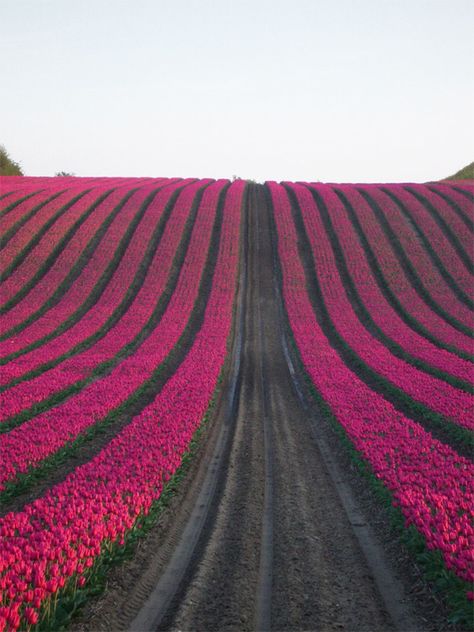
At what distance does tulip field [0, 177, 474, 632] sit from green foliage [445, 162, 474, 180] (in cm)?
1297

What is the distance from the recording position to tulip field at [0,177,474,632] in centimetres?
970

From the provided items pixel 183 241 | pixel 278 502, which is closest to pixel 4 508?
pixel 278 502

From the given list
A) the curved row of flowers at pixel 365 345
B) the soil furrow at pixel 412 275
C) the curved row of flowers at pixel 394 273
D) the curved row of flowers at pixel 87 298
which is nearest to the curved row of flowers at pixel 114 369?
the curved row of flowers at pixel 87 298

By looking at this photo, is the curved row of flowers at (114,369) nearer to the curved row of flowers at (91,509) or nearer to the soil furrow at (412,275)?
A: the curved row of flowers at (91,509)

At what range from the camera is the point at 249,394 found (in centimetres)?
2211

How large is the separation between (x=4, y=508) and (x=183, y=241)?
3733cm

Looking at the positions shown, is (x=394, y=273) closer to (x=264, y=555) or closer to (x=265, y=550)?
(x=265, y=550)

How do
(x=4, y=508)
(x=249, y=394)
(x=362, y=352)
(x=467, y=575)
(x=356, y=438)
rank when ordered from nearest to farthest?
(x=467, y=575)
(x=4, y=508)
(x=356, y=438)
(x=249, y=394)
(x=362, y=352)

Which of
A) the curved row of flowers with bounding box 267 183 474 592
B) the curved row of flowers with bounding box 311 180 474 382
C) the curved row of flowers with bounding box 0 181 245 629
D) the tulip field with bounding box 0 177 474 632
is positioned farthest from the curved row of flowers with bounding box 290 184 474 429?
the curved row of flowers with bounding box 0 181 245 629

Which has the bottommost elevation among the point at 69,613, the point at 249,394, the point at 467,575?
the point at 249,394

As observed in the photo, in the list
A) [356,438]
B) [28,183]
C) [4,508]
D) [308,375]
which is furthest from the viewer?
[28,183]

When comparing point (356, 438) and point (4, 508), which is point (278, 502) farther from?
point (4, 508)

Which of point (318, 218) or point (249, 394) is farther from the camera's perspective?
point (318, 218)

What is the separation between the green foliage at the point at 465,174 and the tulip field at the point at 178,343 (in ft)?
42.5
